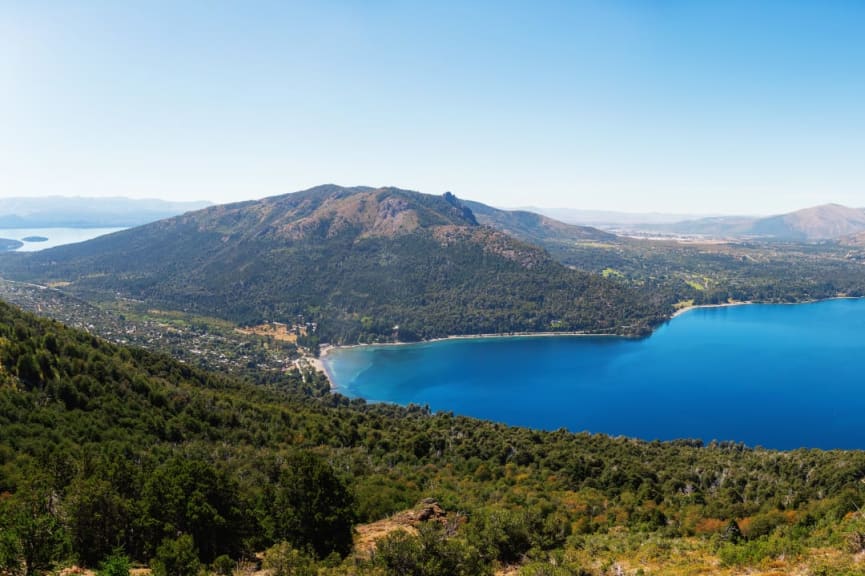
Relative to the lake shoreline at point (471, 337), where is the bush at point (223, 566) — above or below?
above

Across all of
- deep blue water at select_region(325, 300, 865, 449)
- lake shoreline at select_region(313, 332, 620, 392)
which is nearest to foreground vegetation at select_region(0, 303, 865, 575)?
deep blue water at select_region(325, 300, 865, 449)

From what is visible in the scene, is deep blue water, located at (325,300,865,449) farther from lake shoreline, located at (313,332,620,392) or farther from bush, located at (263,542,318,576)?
bush, located at (263,542,318,576)

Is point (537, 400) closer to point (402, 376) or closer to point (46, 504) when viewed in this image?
point (402, 376)

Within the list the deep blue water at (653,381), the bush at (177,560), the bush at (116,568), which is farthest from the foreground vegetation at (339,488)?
the deep blue water at (653,381)

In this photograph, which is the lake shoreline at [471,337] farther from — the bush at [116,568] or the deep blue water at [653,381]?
the bush at [116,568]

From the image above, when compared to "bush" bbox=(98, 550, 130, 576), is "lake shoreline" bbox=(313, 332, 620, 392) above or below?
below

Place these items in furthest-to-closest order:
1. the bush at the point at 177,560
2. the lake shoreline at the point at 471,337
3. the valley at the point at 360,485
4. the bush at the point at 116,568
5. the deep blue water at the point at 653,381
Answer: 1. the lake shoreline at the point at 471,337
2. the deep blue water at the point at 653,381
3. the valley at the point at 360,485
4. the bush at the point at 177,560
5. the bush at the point at 116,568

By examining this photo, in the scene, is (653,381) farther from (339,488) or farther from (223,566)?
(223,566)
